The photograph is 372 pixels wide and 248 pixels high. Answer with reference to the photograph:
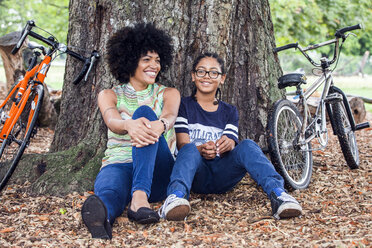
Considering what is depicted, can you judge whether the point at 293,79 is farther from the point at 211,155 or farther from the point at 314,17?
the point at 314,17

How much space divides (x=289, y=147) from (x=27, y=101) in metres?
2.54

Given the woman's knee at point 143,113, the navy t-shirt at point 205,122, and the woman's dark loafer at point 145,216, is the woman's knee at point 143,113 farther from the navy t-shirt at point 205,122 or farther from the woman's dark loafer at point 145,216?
the woman's dark loafer at point 145,216

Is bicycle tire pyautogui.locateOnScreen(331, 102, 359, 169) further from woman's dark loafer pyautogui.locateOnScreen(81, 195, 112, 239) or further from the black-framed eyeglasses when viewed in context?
woman's dark loafer pyautogui.locateOnScreen(81, 195, 112, 239)

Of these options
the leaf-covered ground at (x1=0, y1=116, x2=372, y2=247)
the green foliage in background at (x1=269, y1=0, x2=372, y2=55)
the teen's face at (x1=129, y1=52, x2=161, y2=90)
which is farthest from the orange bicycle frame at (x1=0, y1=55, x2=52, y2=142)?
the green foliage in background at (x1=269, y1=0, x2=372, y2=55)

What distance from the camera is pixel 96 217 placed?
99.8 inches

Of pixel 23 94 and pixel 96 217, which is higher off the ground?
pixel 23 94

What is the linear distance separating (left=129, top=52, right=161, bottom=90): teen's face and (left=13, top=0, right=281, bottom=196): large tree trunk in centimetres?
35

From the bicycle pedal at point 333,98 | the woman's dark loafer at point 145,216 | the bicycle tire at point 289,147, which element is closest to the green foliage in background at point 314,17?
the bicycle pedal at point 333,98

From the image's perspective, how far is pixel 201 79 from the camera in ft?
11.6

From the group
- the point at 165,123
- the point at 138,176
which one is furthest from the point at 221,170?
the point at 138,176

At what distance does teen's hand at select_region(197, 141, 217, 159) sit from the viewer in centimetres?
328

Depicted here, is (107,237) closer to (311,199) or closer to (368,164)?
(311,199)

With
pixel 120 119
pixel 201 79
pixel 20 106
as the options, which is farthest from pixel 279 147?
pixel 20 106

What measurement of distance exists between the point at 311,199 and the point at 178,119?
1325 mm
